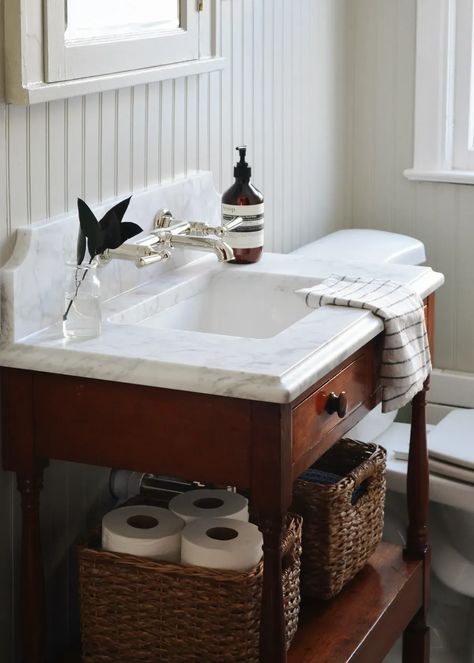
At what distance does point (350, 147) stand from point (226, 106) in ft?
2.45

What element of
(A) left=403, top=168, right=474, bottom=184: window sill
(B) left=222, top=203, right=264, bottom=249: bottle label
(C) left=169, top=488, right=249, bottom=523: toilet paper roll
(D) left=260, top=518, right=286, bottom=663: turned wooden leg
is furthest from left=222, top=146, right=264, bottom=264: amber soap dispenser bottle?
(A) left=403, top=168, right=474, bottom=184: window sill

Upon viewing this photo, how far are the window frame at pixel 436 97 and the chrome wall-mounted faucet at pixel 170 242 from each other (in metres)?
0.99

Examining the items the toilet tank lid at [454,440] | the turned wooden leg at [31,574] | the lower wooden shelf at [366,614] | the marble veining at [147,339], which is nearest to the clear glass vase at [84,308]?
the marble veining at [147,339]

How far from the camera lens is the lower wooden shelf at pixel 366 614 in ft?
6.42

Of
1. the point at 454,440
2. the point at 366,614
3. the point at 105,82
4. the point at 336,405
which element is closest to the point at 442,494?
the point at 454,440

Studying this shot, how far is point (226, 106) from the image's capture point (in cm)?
242

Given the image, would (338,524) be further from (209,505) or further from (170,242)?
(170,242)

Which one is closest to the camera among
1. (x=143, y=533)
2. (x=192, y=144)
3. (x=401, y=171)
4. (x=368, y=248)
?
(x=143, y=533)

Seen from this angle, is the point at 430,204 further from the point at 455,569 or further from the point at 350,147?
the point at 455,569

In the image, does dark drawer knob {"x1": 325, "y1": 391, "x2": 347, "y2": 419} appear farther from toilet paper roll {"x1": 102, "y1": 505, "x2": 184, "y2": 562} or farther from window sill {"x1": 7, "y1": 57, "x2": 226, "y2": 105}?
window sill {"x1": 7, "y1": 57, "x2": 226, "y2": 105}

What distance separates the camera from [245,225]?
2203 millimetres

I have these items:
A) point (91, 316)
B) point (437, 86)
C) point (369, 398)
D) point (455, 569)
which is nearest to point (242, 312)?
point (369, 398)

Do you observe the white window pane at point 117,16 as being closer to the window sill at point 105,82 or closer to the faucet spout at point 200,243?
the window sill at point 105,82

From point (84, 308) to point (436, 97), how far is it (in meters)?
1.52
